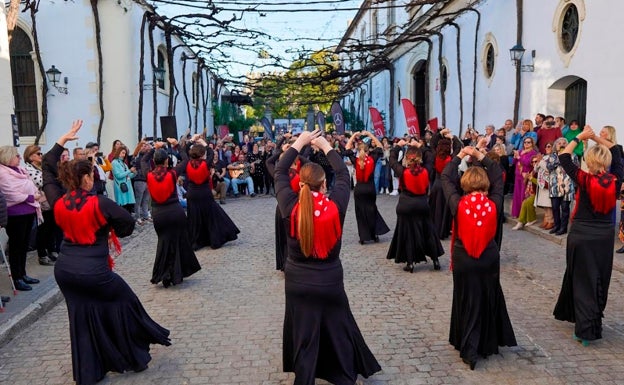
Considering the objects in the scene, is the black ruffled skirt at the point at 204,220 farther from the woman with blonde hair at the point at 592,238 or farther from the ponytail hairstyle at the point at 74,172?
the woman with blonde hair at the point at 592,238

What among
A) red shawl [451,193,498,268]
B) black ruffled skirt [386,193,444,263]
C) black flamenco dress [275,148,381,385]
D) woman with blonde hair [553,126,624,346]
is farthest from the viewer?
black ruffled skirt [386,193,444,263]

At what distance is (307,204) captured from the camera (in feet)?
11.5

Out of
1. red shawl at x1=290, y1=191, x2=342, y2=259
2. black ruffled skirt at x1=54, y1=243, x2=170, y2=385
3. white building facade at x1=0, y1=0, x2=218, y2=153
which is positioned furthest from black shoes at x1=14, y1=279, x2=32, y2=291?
white building facade at x1=0, y1=0, x2=218, y2=153

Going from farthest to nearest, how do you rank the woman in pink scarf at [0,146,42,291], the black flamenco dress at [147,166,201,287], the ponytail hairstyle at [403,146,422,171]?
1. the ponytail hairstyle at [403,146,422,171]
2. the black flamenco dress at [147,166,201,287]
3. the woman in pink scarf at [0,146,42,291]

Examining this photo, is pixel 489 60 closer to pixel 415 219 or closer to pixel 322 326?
pixel 415 219

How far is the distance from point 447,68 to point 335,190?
1691cm

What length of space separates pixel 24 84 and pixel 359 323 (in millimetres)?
14693

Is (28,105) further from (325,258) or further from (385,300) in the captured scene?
(325,258)

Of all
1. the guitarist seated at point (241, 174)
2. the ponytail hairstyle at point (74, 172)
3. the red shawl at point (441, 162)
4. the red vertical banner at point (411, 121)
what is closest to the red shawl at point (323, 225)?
the ponytail hairstyle at point (74, 172)

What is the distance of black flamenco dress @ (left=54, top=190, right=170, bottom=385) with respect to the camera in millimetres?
4172

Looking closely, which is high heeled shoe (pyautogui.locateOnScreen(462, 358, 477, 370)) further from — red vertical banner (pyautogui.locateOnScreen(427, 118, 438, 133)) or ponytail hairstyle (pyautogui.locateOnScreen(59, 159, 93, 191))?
red vertical banner (pyautogui.locateOnScreen(427, 118, 438, 133))

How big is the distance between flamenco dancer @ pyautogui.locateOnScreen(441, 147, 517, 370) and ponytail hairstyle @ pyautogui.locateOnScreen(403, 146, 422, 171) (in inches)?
97.9

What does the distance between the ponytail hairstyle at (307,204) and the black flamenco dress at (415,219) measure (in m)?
4.07

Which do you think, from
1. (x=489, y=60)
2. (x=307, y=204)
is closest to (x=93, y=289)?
(x=307, y=204)
